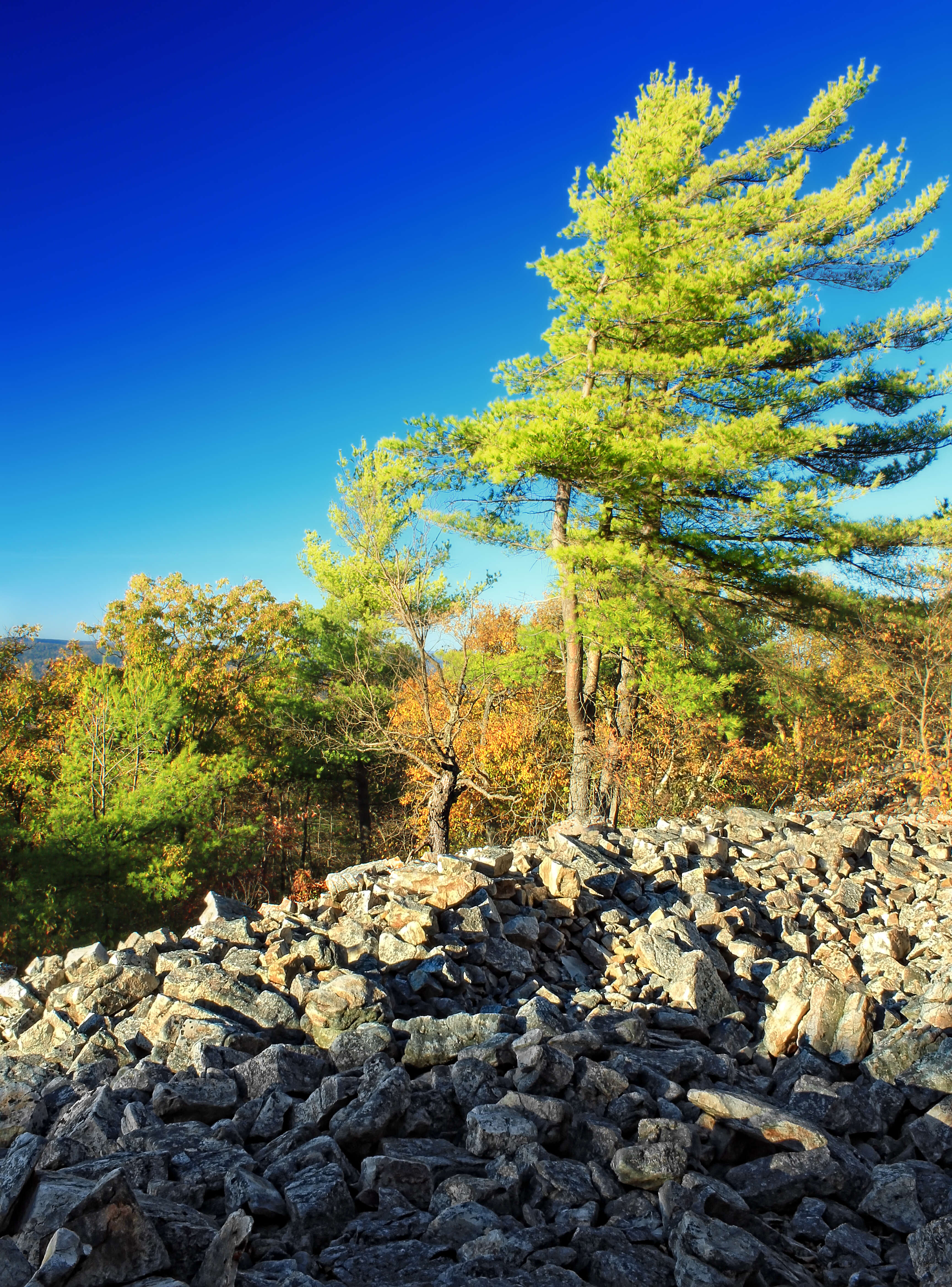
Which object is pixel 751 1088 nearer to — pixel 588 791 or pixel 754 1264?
pixel 754 1264

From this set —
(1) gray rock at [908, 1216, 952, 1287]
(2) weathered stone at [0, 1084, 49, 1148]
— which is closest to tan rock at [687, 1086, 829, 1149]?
(1) gray rock at [908, 1216, 952, 1287]

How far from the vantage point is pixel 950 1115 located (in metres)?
3.60

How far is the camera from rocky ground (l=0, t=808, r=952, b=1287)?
8.42 feet

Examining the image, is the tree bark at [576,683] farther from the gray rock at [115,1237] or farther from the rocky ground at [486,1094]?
the gray rock at [115,1237]

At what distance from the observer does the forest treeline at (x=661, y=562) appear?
12.5 m

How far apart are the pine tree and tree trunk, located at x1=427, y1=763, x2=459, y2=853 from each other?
2491 mm

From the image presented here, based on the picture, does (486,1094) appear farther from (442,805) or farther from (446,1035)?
(442,805)

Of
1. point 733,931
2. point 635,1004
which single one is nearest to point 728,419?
point 733,931

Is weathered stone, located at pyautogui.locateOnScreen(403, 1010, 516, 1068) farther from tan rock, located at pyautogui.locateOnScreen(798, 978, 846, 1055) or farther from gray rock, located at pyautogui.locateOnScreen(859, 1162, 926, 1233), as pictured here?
tan rock, located at pyautogui.locateOnScreen(798, 978, 846, 1055)

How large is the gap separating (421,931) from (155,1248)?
3372 millimetres

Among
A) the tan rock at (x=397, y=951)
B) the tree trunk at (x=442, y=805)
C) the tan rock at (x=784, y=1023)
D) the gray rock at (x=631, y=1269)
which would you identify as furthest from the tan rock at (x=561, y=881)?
the tree trunk at (x=442, y=805)

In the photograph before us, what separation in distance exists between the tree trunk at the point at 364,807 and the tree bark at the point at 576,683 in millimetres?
12359

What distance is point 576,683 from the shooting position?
48.0 ft

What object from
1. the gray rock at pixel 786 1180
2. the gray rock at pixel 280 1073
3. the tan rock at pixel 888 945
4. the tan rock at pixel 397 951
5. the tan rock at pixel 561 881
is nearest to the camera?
the gray rock at pixel 786 1180
